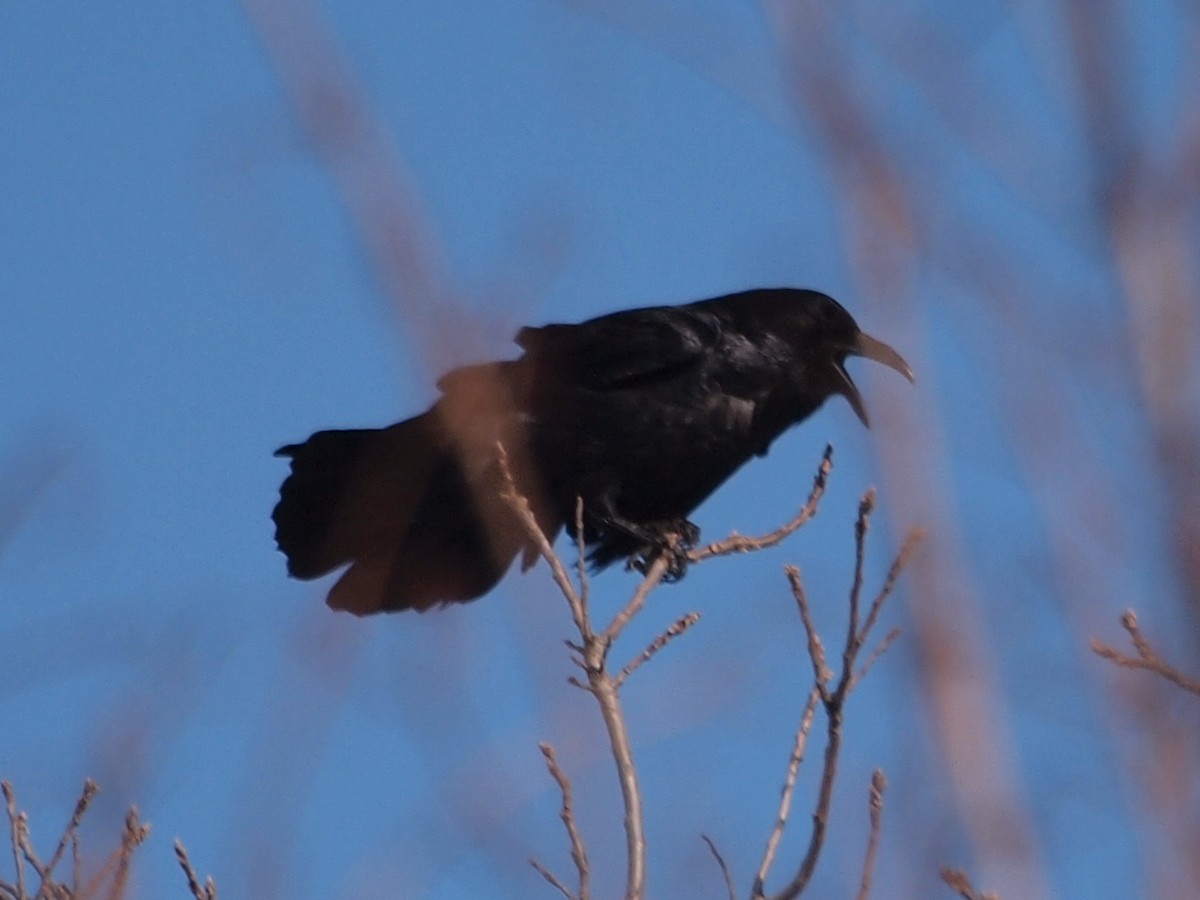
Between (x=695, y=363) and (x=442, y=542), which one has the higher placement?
(x=695, y=363)

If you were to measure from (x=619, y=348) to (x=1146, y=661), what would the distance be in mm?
3461

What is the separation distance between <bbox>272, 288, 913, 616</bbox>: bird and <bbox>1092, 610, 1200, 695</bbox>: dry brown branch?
263 cm

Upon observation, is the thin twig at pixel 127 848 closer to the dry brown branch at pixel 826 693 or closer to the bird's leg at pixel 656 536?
the dry brown branch at pixel 826 693

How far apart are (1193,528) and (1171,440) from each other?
8 cm

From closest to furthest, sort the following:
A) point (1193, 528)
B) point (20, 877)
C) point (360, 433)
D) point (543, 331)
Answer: point (1193, 528), point (20, 877), point (360, 433), point (543, 331)

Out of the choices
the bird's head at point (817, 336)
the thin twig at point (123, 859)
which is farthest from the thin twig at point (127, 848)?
the bird's head at point (817, 336)

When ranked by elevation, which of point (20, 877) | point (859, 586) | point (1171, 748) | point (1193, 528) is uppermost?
point (859, 586)

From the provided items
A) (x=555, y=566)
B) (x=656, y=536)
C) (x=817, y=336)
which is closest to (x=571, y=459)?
(x=656, y=536)

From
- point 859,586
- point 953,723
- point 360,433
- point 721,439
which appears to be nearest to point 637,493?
point 721,439

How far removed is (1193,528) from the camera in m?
1.68

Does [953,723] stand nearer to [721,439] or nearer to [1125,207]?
[1125,207]

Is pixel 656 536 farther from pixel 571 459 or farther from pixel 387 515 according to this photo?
pixel 387 515

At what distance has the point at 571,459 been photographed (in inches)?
209

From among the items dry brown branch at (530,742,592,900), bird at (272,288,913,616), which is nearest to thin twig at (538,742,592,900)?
dry brown branch at (530,742,592,900)
